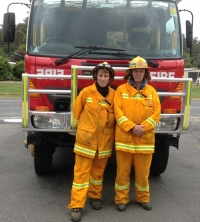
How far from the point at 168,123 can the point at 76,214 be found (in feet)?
5.02

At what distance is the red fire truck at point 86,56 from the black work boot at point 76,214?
88cm

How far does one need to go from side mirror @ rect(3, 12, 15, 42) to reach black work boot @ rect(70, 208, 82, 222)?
2583 mm

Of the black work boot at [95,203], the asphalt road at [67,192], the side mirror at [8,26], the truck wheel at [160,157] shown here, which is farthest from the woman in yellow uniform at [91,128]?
the side mirror at [8,26]

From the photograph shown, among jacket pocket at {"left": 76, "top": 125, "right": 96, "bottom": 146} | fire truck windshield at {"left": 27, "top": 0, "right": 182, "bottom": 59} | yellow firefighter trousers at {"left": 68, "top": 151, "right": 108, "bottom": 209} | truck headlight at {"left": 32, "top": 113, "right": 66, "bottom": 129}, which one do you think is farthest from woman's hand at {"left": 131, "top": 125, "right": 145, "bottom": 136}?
fire truck windshield at {"left": 27, "top": 0, "right": 182, "bottom": 59}

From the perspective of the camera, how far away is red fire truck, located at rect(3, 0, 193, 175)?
3.98 m

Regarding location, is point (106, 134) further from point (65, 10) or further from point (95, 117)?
point (65, 10)

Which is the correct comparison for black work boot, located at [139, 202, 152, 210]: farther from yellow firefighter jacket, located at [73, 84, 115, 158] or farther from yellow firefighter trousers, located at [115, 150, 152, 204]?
yellow firefighter jacket, located at [73, 84, 115, 158]

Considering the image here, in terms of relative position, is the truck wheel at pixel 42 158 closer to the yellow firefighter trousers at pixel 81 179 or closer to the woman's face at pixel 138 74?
the yellow firefighter trousers at pixel 81 179

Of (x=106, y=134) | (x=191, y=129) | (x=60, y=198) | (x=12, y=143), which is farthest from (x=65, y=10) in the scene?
(x=191, y=129)

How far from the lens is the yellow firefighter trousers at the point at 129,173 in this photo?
3.78 m

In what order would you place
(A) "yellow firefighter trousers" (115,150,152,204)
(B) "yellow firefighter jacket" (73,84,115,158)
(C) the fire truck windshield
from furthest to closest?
(C) the fire truck windshield < (A) "yellow firefighter trousers" (115,150,152,204) < (B) "yellow firefighter jacket" (73,84,115,158)

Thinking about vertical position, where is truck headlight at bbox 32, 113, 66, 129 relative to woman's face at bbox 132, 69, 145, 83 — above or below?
below

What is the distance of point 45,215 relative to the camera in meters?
3.66

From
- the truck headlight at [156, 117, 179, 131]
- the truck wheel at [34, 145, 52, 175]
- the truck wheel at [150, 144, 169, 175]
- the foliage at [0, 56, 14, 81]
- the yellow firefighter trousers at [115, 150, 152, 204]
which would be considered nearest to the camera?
the yellow firefighter trousers at [115, 150, 152, 204]
